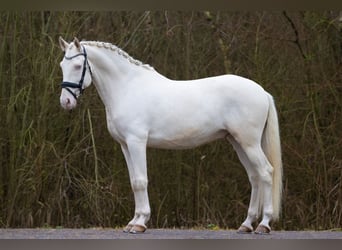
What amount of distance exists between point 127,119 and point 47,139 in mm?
2700

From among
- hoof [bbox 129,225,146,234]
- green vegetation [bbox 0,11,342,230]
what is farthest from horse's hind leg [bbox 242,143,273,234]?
green vegetation [bbox 0,11,342,230]

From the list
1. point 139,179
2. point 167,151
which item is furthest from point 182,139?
point 167,151

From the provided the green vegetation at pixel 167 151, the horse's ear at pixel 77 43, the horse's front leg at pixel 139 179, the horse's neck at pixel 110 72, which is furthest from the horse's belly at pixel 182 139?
the green vegetation at pixel 167 151

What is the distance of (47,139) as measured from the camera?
8.48 m

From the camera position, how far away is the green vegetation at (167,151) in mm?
8445

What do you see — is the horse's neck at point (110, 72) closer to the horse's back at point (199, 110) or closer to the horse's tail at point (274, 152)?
the horse's back at point (199, 110)

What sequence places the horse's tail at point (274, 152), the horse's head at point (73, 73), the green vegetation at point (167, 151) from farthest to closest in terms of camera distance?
the green vegetation at point (167, 151), the horse's tail at point (274, 152), the horse's head at point (73, 73)

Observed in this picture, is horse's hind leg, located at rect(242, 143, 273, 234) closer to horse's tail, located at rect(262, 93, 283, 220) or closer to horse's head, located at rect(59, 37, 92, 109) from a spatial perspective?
horse's tail, located at rect(262, 93, 283, 220)

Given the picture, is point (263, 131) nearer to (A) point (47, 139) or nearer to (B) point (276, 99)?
(B) point (276, 99)

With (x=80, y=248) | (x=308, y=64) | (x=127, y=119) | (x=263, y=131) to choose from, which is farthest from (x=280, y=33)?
(x=80, y=248)

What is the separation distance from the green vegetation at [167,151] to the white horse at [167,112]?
229cm

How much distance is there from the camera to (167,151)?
8.54m

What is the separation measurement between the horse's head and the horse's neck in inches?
4.7

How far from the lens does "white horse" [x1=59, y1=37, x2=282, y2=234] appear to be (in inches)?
236
